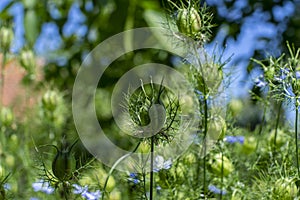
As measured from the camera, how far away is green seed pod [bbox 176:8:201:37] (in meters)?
0.81

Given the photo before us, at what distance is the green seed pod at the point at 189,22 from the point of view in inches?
31.7

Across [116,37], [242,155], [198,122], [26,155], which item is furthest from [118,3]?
[198,122]

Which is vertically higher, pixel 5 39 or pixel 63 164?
pixel 5 39

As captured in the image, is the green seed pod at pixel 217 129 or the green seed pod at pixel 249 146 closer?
the green seed pod at pixel 217 129

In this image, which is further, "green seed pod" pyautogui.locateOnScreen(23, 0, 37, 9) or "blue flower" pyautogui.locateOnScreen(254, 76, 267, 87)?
"green seed pod" pyautogui.locateOnScreen(23, 0, 37, 9)

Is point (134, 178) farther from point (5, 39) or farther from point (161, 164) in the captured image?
point (5, 39)

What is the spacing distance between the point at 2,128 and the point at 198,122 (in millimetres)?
581

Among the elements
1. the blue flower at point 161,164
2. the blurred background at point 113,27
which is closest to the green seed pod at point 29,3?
the blurred background at point 113,27

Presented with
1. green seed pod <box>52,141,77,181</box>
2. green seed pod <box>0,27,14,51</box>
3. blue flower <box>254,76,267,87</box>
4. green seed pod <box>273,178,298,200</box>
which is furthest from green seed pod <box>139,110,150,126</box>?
green seed pod <box>0,27,14,51</box>

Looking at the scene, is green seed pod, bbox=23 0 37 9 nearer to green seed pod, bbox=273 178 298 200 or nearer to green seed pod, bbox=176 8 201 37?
green seed pod, bbox=176 8 201 37

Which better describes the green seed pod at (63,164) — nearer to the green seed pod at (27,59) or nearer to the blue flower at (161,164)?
the blue flower at (161,164)

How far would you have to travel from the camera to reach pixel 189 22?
2.64 ft

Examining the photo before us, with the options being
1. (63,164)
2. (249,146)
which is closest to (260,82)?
(249,146)

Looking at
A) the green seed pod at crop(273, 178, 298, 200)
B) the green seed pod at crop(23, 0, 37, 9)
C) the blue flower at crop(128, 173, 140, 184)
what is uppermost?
the green seed pod at crop(23, 0, 37, 9)
